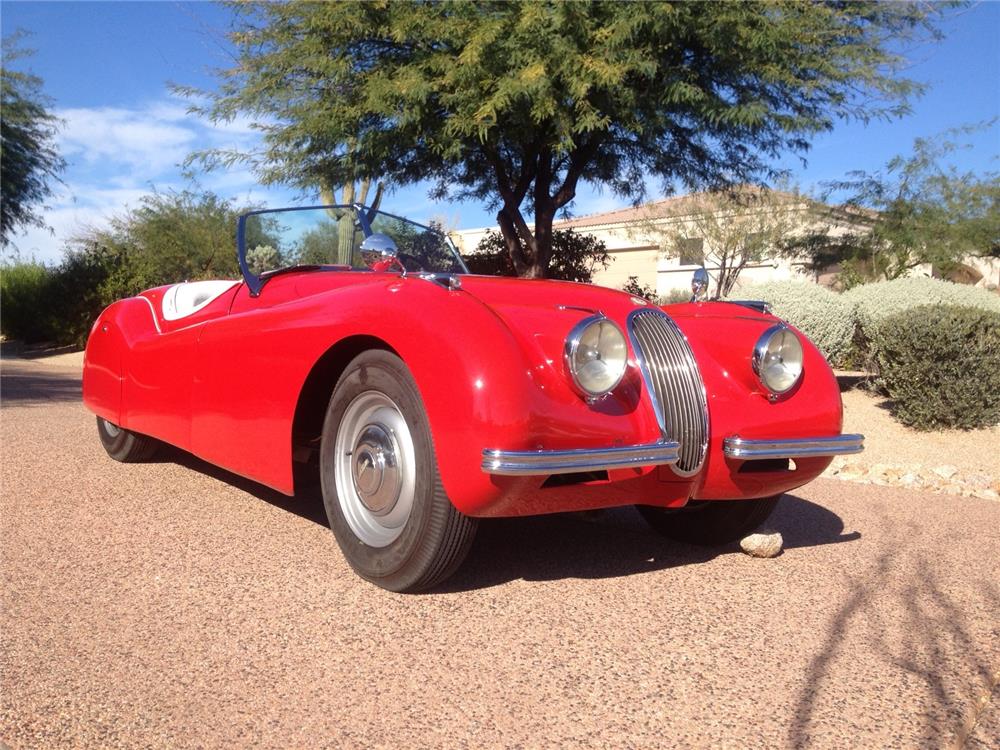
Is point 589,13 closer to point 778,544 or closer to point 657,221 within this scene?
point 778,544

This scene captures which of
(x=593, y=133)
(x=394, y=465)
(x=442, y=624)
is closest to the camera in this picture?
(x=442, y=624)

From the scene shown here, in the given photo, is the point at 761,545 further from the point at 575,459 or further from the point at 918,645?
the point at 575,459

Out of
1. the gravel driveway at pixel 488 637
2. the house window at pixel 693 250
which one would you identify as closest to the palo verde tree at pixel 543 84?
the gravel driveway at pixel 488 637

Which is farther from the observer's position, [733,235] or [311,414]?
[733,235]

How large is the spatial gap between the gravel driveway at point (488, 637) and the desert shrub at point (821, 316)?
19.3 ft

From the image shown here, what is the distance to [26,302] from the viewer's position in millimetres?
20219

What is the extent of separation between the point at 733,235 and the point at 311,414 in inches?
968

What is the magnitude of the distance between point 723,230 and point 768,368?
2470 cm

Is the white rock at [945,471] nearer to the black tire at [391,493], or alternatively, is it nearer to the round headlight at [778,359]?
the round headlight at [778,359]

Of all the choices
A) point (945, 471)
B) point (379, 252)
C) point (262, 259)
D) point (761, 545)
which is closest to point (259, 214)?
point (262, 259)

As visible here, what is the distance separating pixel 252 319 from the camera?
3688mm

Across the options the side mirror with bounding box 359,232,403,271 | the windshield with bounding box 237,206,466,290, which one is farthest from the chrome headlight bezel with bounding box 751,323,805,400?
the windshield with bounding box 237,206,466,290

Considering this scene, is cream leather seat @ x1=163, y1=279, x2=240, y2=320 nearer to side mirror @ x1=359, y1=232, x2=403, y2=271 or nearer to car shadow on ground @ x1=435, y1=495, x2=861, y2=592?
side mirror @ x1=359, y1=232, x2=403, y2=271

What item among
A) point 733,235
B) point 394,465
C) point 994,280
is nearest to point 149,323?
point 394,465
